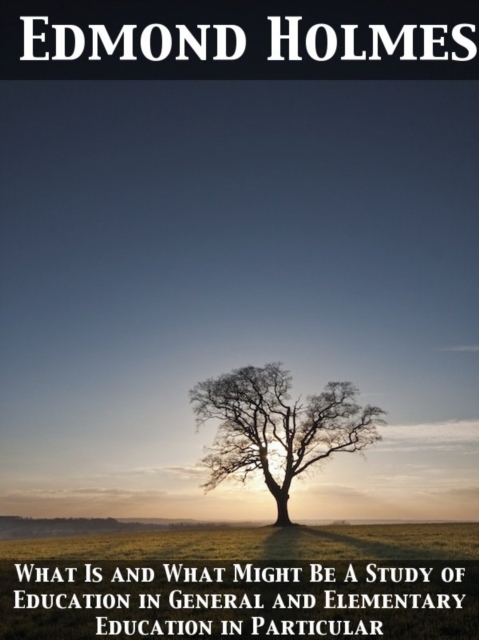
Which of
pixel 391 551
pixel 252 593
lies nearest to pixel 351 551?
pixel 391 551

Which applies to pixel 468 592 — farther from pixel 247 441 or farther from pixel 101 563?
pixel 247 441

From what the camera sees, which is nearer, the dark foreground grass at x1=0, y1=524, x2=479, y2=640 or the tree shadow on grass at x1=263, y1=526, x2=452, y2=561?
the dark foreground grass at x1=0, y1=524, x2=479, y2=640

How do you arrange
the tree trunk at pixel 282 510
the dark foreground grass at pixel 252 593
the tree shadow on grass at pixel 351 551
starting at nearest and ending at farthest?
the dark foreground grass at pixel 252 593, the tree shadow on grass at pixel 351 551, the tree trunk at pixel 282 510

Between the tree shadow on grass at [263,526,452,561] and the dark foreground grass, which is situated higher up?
the dark foreground grass

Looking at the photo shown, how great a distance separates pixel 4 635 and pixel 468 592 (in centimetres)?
863

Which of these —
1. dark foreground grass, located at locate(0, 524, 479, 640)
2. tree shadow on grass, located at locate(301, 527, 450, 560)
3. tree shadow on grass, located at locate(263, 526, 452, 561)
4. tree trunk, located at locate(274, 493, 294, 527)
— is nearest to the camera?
dark foreground grass, located at locate(0, 524, 479, 640)

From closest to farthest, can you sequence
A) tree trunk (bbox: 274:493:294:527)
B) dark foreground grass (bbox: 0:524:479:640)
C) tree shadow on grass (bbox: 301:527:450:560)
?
dark foreground grass (bbox: 0:524:479:640) → tree shadow on grass (bbox: 301:527:450:560) → tree trunk (bbox: 274:493:294:527)

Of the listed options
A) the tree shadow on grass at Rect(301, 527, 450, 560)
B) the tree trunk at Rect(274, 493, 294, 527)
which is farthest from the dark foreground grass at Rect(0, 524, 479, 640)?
→ the tree trunk at Rect(274, 493, 294, 527)

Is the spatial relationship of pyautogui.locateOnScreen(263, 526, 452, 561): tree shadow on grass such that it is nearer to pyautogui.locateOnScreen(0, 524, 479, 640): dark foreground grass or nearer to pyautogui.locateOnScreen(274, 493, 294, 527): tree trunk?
pyautogui.locateOnScreen(0, 524, 479, 640): dark foreground grass

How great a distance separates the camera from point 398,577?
46.9ft

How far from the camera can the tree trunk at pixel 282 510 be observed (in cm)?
4178

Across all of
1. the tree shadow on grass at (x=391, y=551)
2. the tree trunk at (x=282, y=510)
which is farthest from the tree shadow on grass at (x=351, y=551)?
the tree trunk at (x=282, y=510)

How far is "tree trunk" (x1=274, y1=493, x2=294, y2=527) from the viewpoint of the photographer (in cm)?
4178

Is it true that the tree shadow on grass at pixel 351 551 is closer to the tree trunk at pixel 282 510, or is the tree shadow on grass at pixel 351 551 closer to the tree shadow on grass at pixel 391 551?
the tree shadow on grass at pixel 391 551
